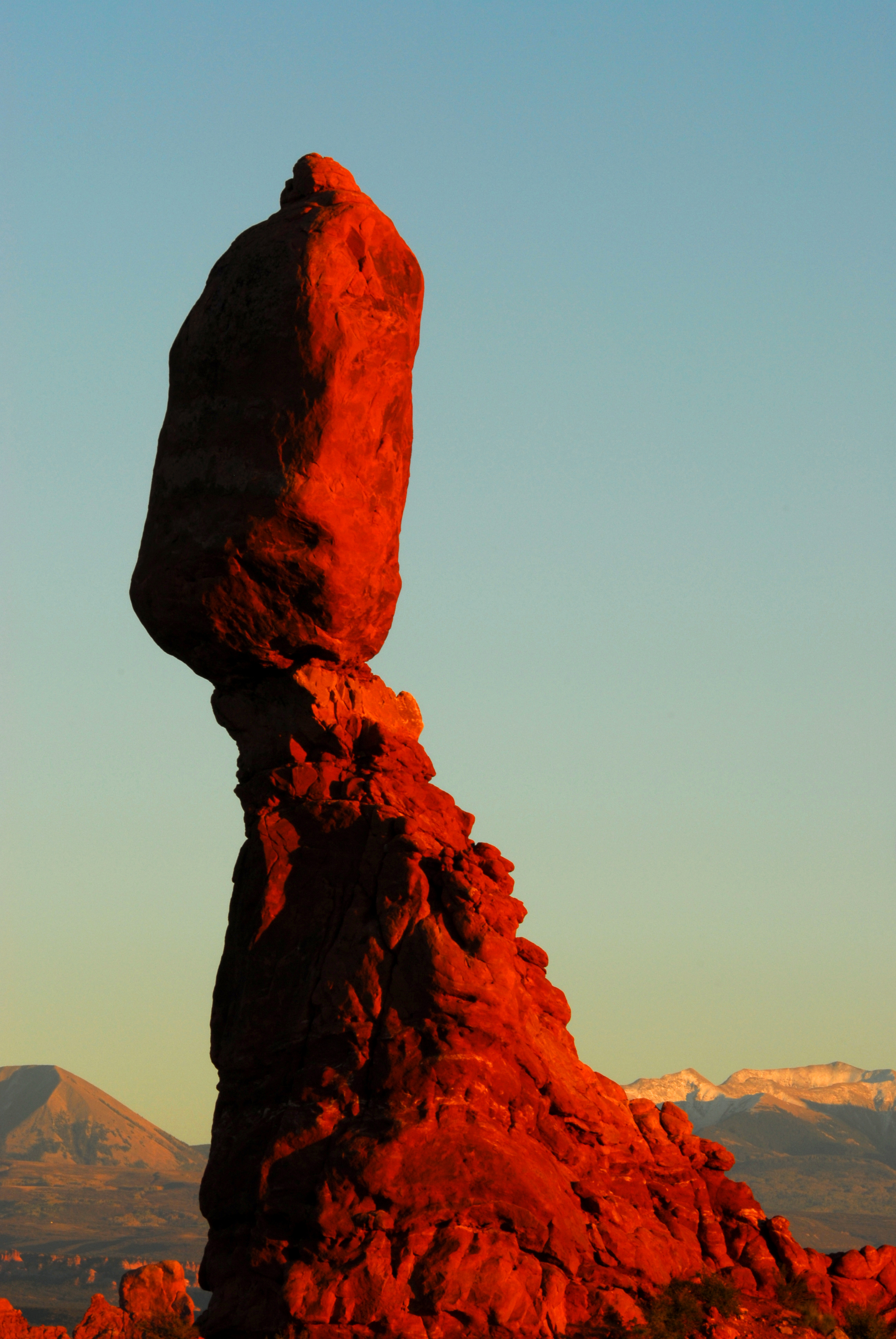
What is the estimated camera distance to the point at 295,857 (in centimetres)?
2142

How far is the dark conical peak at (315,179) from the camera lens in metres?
24.1

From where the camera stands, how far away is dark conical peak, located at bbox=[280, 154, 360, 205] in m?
24.1

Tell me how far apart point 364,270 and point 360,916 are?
9.33 metres

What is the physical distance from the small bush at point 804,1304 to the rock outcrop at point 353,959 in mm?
176

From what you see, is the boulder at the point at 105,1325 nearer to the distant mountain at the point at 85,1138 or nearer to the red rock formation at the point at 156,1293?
the red rock formation at the point at 156,1293

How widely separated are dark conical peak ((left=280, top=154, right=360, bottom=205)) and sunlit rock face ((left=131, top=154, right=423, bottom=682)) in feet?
3.35

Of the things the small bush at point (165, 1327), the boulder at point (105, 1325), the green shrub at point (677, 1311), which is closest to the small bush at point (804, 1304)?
the green shrub at point (677, 1311)

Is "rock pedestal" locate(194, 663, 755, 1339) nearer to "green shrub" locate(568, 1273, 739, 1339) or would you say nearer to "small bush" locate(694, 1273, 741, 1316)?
"green shrub" locate(568, 1273, 739, 1339)

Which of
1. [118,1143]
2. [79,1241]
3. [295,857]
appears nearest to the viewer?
[295,857]

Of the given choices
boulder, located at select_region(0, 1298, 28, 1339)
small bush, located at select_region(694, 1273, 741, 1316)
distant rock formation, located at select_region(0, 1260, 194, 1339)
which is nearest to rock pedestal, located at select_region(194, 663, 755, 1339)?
small bush, located at select_region(694, 1273, 741, 1316)

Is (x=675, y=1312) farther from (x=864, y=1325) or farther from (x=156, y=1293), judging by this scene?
(x=156, y=1293)

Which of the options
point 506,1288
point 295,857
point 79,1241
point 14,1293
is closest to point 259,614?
point 295,857

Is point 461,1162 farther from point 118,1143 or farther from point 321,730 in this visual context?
point 118,1143

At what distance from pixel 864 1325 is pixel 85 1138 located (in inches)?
7177
